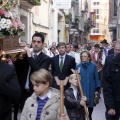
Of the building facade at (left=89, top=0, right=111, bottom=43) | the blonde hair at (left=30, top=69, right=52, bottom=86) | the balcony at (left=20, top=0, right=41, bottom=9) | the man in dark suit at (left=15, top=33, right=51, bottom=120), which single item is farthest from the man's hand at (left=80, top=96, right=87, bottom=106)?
the building facade at (left=89, top=0, right=111, bottom=43)

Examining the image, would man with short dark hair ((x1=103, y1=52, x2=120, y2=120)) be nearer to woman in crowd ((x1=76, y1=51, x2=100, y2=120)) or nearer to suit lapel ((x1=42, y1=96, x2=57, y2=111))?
suit lapel ((x1=42, y1=96, x2=57, y2=111))

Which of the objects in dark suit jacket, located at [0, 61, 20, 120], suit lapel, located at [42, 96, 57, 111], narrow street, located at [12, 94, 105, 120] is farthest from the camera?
narrow street, located at [12, 94, 105, 120]

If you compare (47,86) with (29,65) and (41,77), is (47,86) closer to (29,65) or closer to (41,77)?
(41,77)

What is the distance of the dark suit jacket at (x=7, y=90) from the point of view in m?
4.47

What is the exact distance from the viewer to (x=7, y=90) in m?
4.45

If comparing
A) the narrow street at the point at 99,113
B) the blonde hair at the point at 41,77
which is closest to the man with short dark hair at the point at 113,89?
the blonde hair at the point at 41,77

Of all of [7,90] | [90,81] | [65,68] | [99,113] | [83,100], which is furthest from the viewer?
[99,113]

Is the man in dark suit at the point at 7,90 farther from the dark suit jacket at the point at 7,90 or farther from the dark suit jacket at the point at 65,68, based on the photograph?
the dark suit jacket at the point at 65,68

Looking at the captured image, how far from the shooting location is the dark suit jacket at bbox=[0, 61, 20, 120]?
4.47 meters

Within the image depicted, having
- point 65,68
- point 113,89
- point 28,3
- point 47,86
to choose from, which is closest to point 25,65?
point 113,89

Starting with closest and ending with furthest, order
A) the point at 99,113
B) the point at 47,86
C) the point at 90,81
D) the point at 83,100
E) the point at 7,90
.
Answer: the point at 7,90
the point at 47,86
the point at 83,100
the point at 90,81
the point at 99,113

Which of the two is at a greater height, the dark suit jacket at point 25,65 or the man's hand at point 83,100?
the dark suit jacket at point 25,65

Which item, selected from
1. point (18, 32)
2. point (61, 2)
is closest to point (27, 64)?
point (18, 32)

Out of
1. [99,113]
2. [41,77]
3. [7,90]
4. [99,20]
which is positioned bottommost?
[99,113]
